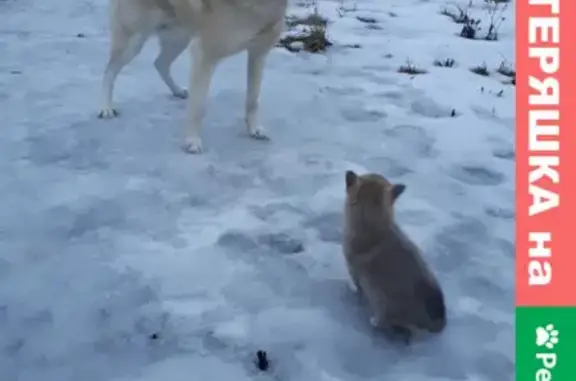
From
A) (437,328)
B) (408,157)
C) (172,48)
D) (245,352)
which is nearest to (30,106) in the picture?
(172,48)

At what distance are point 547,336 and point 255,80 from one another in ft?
7.35

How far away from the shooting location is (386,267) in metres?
2.47

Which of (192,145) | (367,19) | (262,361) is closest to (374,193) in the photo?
(262,361)

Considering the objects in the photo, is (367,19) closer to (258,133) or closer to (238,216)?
(258,133)

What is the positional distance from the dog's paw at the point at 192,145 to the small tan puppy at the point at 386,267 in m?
1.36

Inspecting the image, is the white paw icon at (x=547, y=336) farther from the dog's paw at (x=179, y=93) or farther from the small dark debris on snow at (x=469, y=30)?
the small dark debris on snow at (x=469, y=30)

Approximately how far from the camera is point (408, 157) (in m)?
3.88

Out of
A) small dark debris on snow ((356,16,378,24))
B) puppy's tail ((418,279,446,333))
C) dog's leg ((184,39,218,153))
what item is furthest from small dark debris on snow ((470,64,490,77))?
puppy's tail ((418,279,446,333))

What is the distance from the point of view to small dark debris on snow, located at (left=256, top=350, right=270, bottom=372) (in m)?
2.33

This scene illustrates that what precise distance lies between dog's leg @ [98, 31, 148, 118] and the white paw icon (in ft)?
9.17

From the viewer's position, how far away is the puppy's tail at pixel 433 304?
7.89 ft

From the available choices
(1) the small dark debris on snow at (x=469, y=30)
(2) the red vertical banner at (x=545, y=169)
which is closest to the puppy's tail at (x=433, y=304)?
(2) the red vertical banner at (x=545, y=169)

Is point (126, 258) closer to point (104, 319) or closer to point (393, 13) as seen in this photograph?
point (104, 319)

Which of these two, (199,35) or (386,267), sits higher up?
(199,35)
